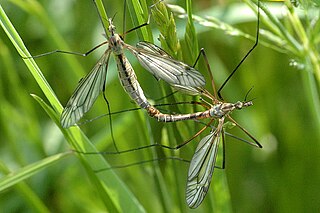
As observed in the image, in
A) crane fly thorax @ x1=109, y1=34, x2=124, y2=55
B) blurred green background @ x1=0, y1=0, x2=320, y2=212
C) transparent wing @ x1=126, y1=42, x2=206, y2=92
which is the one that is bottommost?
blurred green background @ x1=0, y1=0, x2=320, y2=212

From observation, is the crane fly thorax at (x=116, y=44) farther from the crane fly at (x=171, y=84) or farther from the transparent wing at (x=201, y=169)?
the transparent wing at (x=201, y=169)

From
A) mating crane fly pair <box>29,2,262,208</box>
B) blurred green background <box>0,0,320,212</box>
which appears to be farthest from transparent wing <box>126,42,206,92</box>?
blurred green background <box>0,0,320,212</box>

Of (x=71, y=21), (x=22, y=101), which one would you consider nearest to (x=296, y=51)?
(x=22, y=101)

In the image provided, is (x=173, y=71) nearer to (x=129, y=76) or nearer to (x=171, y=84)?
(x=171, y=84)

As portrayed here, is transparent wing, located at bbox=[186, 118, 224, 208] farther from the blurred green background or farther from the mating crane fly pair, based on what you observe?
the blurred green background

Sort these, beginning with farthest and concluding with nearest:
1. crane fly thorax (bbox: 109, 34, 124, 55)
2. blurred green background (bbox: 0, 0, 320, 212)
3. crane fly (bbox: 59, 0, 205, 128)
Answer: blurred green background (bbox: 0, 0, 320, 212) → crane fly thorax (bbox: 109, 34, 124, 55) → crane fly (bbox: 59, 0, 205, 128)

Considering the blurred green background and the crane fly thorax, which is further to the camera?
the blurred green background
